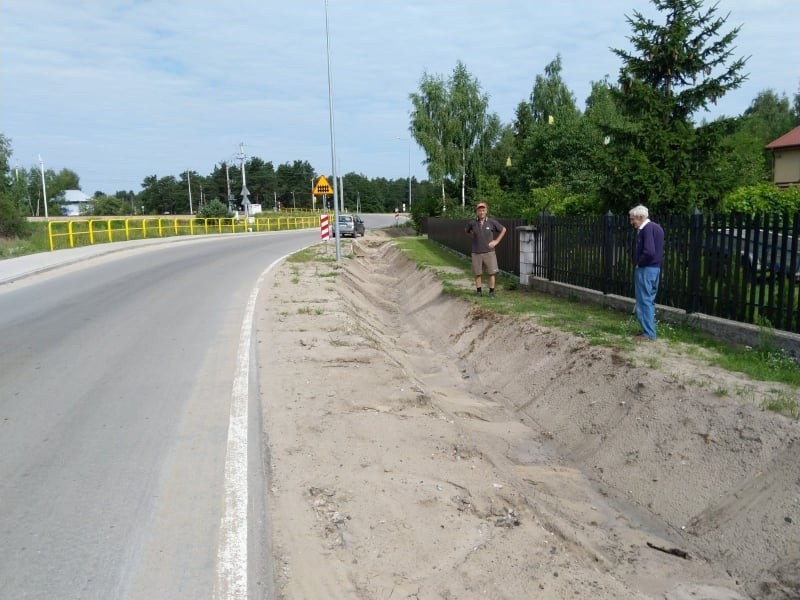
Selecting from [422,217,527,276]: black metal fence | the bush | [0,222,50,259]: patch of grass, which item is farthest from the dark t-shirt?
the bush

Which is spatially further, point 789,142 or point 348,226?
point 348,226

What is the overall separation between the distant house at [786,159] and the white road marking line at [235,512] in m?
35.4

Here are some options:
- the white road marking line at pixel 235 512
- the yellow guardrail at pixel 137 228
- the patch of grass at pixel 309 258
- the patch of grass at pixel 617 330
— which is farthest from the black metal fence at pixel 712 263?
the yellow guardrail at pixel 137 228

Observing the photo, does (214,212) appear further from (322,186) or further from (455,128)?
(322,186)

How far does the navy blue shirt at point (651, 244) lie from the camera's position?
25.9 ft

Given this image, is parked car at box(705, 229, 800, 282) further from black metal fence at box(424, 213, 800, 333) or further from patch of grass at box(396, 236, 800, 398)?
patch of grass at box(396, 236, 800, 398)

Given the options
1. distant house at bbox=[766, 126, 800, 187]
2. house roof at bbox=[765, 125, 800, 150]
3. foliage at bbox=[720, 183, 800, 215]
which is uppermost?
house roof at bbox=[765, 125, 800, 150]

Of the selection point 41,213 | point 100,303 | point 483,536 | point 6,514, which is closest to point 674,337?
point 483,536

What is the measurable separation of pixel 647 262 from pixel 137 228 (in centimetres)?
3414

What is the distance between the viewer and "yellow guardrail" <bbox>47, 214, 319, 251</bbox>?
2831 cm

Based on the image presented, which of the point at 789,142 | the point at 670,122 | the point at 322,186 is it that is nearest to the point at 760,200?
the point at 670,122

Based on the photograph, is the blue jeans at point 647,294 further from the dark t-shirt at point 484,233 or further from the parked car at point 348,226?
the parked car at point 348,226

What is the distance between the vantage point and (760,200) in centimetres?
→ 1448

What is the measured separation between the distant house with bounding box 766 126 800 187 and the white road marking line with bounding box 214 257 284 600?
A: 35416 millimetres
